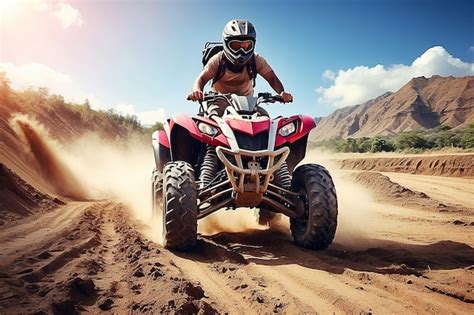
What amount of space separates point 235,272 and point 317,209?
1.34m

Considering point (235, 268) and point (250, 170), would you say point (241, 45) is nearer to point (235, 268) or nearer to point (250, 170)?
point (250, 170)

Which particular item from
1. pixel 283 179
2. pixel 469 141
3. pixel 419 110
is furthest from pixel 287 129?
pixel 419 110

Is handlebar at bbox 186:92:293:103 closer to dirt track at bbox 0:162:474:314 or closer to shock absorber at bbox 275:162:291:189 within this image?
shock absorber at bbox 275:162:291:189

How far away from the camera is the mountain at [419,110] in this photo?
87500 millimetres

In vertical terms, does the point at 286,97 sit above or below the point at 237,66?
below

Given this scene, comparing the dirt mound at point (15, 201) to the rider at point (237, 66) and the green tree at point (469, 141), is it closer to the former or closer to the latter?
the rider at point (237, 66)

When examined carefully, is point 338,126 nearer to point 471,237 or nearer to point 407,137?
point 407,137

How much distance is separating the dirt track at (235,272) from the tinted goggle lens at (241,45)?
266 centimetres

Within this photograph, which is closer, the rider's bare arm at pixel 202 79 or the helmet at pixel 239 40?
the helmet at pixel 239 40

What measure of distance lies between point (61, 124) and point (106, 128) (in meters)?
7.04

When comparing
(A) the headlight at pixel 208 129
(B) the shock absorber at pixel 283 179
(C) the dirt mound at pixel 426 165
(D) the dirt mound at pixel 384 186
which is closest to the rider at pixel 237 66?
(A) the headlight at pixel 208 129

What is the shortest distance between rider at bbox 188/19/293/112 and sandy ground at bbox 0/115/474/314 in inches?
86.2

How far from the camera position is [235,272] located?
12.6ft

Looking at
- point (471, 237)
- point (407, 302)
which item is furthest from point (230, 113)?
point (471, 237)
